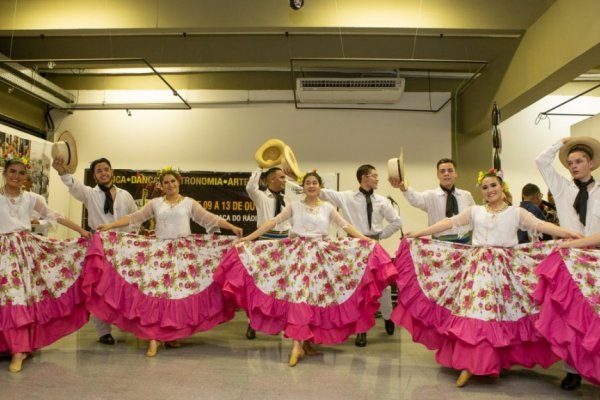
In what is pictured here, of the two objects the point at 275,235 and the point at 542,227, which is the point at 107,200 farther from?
the point at 542,227

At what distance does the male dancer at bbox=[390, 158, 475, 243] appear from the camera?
16.3 ft

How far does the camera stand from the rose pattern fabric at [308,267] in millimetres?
4051

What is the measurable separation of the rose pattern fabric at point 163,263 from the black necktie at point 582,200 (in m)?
2.73

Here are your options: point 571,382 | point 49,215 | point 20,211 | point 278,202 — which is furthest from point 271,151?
point 571,382

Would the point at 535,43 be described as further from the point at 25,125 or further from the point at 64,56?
the point at 25,125

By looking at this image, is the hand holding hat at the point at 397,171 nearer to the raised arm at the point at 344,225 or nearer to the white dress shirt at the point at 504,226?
the raised arm at the point at 344,225

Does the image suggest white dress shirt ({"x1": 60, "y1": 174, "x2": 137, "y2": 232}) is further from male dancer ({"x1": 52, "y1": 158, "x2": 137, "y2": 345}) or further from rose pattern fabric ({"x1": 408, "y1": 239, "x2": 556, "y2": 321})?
rose pattern fabric ({"x1": 408, "y1": 239, "x2": 556, "y2": 321})

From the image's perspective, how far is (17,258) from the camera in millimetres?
3896

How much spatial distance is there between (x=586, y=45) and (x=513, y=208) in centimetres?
209

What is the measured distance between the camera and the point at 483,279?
3.52 metres

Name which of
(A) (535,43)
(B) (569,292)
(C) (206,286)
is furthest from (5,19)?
(B) (569,292)

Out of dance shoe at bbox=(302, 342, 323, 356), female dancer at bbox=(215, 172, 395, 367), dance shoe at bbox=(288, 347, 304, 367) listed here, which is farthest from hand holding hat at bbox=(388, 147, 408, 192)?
dance shoe at bbox=(288, 347, 304, 367)

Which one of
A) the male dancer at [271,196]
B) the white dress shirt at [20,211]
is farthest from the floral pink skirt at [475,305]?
the white dress shirt at [20,211]

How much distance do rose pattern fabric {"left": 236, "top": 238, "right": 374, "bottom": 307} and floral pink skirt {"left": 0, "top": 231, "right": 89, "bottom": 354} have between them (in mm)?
1359
